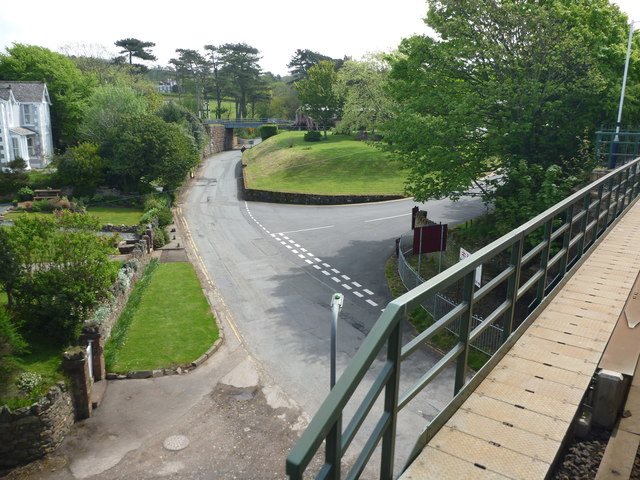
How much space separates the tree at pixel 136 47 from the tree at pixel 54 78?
28.7 metres

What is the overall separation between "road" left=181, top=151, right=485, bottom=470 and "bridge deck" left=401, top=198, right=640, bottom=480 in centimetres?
925

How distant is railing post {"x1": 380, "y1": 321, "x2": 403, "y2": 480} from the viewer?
3.03m

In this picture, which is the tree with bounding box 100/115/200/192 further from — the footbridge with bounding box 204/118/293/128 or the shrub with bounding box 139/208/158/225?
the footbridge with bounding box 204/118/293/128

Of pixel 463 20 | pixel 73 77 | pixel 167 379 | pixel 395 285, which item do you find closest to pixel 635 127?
pixel 463 20

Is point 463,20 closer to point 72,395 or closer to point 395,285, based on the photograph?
point 395,285

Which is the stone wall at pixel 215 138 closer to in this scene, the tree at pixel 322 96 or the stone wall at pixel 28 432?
the tree at pixel 322 96

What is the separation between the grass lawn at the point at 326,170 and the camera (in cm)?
5316

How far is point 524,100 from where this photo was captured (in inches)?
910

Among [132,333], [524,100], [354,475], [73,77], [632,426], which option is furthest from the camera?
[73,77]

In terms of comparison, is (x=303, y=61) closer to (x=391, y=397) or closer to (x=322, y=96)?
(x=322, y=96)

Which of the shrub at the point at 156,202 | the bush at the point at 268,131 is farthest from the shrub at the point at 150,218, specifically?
the bush at the point at 268,131

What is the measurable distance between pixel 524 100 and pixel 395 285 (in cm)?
1068

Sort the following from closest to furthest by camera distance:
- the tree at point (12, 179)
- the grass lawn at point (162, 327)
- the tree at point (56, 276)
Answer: the tree at point (56, 276)
the grass lawn at point (162, 327)
the tree at point (12, 179)

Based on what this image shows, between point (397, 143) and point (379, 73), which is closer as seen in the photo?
point (397, 143)
